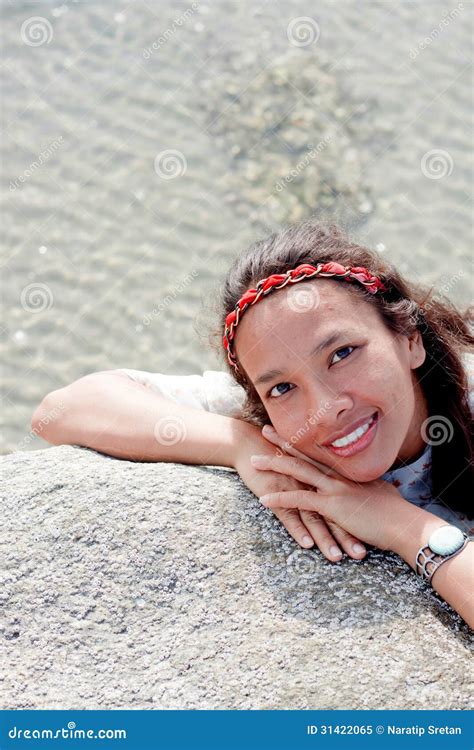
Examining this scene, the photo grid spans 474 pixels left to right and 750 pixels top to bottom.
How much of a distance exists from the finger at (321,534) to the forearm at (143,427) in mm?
396

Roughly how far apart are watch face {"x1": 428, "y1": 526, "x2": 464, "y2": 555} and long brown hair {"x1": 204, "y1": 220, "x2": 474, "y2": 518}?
576 mm

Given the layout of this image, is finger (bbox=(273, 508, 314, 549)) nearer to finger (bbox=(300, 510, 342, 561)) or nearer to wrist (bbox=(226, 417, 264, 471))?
finger (bbox=(300, 510, 342, 561))

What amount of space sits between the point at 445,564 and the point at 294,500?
1.53ft

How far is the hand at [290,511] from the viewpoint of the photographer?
238cm

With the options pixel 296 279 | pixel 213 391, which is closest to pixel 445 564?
pixel 296 279

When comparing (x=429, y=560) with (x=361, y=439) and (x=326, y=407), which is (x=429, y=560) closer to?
(x=361, y=439)

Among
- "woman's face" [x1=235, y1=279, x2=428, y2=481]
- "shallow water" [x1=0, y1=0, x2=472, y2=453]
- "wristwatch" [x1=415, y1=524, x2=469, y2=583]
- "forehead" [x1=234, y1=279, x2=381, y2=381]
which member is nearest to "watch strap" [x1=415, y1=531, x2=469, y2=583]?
"wristwatch" [x1=415, y1=524, x2=469, y2=583]

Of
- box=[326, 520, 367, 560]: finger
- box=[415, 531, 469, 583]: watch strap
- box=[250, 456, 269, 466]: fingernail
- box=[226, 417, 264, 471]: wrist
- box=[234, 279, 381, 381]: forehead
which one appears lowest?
box=[226, 417, 264, 471]: wrist

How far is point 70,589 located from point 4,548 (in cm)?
27

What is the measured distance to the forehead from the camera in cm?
240

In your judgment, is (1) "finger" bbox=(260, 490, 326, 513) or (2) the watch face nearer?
(2) the watch face

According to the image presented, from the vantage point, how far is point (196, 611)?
226 centimetres
